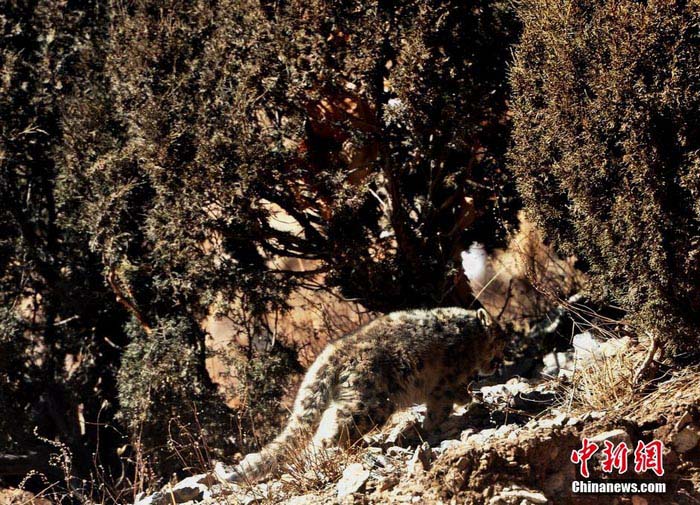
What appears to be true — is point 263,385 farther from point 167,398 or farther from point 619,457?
point 619,457

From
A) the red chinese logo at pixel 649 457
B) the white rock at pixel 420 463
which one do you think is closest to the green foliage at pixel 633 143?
the red chinese logo at pixel 649 457

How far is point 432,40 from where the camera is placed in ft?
28.0

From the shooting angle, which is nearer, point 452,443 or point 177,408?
point 452,443

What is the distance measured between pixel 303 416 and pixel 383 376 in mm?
796

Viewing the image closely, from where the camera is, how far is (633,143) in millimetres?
6664

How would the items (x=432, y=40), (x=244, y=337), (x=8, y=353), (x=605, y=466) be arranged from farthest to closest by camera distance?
(x=244, y=337)
(x=8, y=353)
(x=432, y=40)
(x=605, y=466)

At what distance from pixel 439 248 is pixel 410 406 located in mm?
2427

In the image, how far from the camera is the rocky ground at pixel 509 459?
19.0 ft

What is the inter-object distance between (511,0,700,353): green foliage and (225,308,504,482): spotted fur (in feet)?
5.69

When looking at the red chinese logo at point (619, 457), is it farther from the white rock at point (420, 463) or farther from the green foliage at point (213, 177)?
the green foliage at point (213, 177)

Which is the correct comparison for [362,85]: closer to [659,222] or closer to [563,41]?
[563,41]

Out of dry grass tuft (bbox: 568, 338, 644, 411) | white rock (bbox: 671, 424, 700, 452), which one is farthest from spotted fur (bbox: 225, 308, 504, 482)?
white rock (bbox: 671, 424, 700, 452)

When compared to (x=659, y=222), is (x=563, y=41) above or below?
above

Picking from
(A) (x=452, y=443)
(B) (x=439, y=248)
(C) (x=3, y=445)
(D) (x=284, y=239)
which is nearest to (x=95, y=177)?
(D) (x=284, y=239)
